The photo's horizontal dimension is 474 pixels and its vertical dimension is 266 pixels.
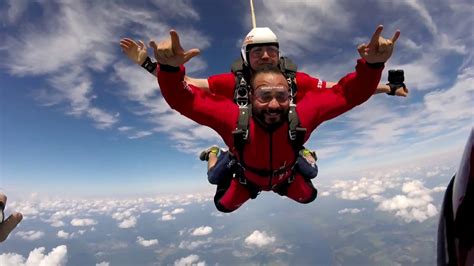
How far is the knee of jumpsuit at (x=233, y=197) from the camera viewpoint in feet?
16.0

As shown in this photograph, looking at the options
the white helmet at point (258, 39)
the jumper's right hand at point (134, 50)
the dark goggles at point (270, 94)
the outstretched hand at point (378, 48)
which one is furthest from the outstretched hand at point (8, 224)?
the outstretched hand at point (378, 48)

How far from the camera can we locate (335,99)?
139 inches

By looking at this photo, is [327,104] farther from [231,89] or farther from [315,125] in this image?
[231,89]

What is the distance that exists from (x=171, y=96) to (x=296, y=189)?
2.95 meters

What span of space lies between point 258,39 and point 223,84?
814 mm

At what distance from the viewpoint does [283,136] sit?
361cm

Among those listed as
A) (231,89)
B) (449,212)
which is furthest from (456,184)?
(231,89)

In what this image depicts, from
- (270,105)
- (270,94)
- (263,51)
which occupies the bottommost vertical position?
(270,105)

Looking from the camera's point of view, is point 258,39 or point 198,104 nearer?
point 198,104

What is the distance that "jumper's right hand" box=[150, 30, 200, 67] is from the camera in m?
2.65

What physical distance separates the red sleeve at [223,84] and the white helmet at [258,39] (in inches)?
13.2

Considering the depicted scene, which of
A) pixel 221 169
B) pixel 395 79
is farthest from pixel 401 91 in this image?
pixel 221 169

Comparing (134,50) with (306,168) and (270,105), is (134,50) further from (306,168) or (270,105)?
(306,168)

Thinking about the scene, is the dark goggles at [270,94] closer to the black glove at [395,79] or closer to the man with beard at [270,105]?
the man with beard at [270,105]
